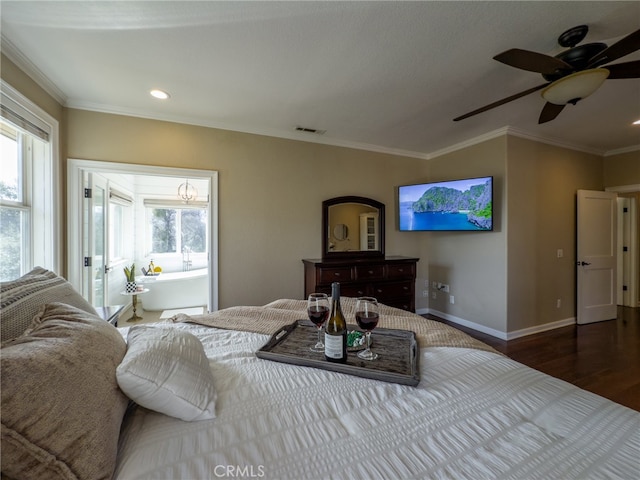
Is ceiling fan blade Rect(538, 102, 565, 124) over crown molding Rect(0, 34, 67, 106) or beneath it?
beneath

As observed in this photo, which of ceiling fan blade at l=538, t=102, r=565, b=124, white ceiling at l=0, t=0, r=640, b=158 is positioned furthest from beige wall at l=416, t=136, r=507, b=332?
ceiling fan blade at l=538, t=102, r=565, b=124

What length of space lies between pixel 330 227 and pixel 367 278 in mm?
834

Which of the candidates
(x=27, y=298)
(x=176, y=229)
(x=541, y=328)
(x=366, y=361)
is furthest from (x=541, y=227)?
(x=176, y=229)

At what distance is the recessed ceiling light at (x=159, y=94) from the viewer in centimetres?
236

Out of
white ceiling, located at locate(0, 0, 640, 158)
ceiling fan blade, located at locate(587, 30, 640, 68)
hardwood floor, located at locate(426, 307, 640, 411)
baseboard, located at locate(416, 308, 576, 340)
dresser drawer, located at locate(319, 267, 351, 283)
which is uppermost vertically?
white ceiling, located at locate(0, 0, 640, 158)

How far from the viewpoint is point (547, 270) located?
3.51 meters

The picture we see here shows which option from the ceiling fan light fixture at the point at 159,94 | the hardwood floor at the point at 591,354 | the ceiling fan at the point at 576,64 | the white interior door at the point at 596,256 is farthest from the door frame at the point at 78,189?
the white interior door at the point at 596,256

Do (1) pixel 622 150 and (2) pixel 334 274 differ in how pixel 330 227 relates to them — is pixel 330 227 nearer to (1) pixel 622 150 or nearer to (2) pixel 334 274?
(2) pixel 334 274

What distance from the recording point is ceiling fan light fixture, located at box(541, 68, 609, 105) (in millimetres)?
1531

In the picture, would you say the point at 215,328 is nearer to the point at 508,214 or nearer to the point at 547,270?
the point at 508,214

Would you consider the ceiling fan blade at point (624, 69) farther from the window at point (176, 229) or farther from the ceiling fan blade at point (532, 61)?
the window at point (176, 229)

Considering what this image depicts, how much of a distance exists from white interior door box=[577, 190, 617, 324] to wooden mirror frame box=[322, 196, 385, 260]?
8.75 ft

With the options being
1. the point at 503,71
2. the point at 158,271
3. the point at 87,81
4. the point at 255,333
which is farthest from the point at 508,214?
the point at 158,271

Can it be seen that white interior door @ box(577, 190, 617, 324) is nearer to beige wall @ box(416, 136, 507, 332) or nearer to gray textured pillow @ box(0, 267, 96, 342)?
beige wall @ box(416, 136, 507, 332)
